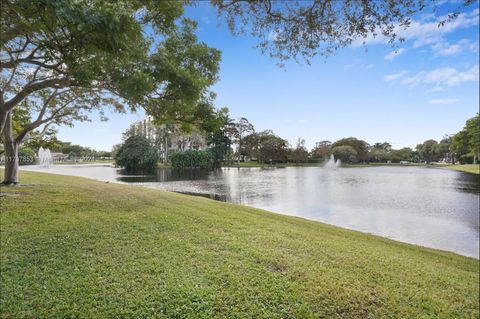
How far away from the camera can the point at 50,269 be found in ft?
13.2

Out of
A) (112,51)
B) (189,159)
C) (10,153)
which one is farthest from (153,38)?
(189,159)

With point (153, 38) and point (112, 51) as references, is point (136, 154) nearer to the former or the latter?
point (153, 38)

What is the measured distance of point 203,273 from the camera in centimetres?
406

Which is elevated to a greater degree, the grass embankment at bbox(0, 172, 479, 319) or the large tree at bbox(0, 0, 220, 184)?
the large tree at bbox(0, 0, 220, 184)

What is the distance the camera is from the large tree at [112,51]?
2961 millimetres

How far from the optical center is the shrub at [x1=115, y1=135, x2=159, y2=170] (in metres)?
45.3

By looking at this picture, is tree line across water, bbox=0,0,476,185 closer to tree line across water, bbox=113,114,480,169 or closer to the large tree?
the large tree

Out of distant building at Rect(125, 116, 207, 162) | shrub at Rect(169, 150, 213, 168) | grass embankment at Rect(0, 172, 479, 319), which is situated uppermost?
distant building at Rect(125, 116, 207, 162)

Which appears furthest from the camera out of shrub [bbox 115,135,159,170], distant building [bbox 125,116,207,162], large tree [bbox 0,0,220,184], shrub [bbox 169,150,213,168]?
distant building [bbox 125,116,207,162]

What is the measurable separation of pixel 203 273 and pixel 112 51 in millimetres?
3317

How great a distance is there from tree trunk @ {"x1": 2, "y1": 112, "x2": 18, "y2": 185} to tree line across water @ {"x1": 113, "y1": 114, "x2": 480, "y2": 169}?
23868mm

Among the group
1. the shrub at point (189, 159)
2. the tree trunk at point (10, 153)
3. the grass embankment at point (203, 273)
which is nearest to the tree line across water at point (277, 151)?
the shrub at point (189, 159)

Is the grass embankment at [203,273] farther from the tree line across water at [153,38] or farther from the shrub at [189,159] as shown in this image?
the shrub at [189,159]

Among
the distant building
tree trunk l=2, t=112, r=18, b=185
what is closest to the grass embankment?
tree trunk l=2, t=112, r=18, b=185
